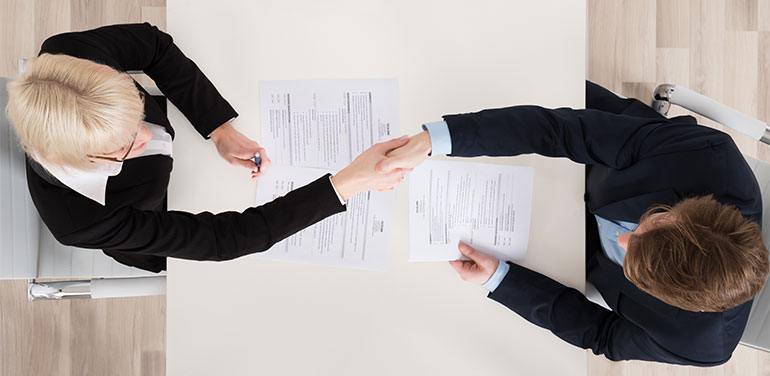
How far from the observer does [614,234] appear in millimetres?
1199

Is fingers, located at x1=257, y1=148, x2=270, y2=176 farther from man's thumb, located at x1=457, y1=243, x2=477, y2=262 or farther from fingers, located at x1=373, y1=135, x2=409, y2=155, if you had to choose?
man's thumb, located at x1=457, y1=243, x2=477, y2=262

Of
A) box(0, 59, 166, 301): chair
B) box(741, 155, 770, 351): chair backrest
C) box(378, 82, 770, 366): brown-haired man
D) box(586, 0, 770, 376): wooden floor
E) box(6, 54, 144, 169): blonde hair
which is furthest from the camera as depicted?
box(586, 0, 770, 376): wooden floor

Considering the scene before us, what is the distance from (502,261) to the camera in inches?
44.7

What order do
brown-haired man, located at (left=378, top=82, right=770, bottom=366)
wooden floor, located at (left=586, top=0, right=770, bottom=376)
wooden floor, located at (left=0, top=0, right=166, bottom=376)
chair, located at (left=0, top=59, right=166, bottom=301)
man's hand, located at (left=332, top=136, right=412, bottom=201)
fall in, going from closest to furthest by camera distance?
brown-haired man, located at (left=378, top=82, right=770, bottom=366) → man's hand, located at (left=332, top=136, right=412, bottom=201) → chair, located at (left=0, top=59, right=166, bottom=301) → wooden floor, located at (left=0, top=0, right=166, bottom=376) → wooden floor, located at (left=586, top=0, right=770, bottom=376)

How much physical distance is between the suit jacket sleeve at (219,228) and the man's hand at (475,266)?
0.30 metres

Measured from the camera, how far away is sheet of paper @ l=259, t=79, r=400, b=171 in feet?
3.57

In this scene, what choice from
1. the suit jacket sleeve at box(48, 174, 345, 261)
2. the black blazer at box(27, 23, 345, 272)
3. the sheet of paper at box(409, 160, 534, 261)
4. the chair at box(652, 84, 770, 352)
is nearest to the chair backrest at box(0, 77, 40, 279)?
the black blazer at box(27, 23, 345, 272)

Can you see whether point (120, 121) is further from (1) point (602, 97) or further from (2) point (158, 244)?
(1) point (602, 97)

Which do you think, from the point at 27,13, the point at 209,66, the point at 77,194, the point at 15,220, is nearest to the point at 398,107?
the point at 209,66

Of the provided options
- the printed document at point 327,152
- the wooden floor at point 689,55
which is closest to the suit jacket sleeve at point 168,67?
the printed document at point 327,152

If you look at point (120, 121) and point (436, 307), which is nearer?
point (120, 121)

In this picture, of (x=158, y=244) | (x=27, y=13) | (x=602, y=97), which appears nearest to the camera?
(x=158, y=244)

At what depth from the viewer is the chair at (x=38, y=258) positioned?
1079mm

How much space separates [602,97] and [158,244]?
1.21 m
